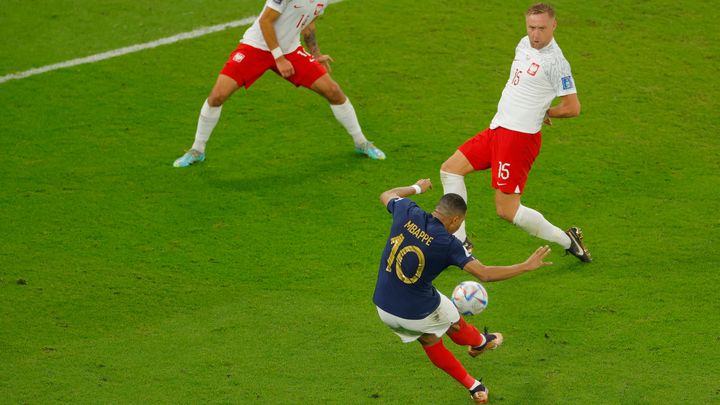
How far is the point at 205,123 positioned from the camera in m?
11.1

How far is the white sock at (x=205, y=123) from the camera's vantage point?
1104cm

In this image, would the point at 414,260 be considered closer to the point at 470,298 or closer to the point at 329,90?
the point at 470,298

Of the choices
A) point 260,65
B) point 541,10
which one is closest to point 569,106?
point 541,10

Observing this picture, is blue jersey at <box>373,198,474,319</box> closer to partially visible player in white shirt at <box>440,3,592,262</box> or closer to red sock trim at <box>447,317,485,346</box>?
red sock trim at <box>447,317,485,346</box>

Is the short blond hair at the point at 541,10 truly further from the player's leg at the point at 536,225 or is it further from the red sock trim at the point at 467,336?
the red sock trim at the point at 467,336

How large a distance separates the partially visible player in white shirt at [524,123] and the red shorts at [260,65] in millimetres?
2406

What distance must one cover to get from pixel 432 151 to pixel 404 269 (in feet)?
14.2

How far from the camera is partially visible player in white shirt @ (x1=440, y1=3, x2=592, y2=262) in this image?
882 centimetres

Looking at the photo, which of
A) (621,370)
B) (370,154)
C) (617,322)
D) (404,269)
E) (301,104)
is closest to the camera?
(404,269)

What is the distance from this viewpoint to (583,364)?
318 inches

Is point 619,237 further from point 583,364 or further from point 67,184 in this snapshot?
point 67,184

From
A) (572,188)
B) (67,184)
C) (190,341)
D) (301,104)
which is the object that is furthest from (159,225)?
(572,188)

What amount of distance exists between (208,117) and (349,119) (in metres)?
1.53

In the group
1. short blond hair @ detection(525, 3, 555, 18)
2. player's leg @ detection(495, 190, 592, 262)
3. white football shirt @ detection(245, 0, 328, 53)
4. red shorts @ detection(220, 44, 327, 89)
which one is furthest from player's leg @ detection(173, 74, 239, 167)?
short blond hair @ detection(525, 3, 555, 18)
